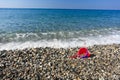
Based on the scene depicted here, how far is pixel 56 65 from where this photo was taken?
8.04 metres

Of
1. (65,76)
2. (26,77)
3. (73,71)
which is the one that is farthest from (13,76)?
(73,71)

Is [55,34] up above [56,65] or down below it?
below

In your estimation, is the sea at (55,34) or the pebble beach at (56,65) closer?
the pebble beach at (56,65)

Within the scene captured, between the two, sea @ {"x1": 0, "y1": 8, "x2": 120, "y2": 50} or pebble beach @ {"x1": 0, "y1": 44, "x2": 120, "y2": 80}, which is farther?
sea @ {"x1": 0, "y1": 8, "x2": 120, "y2": 50}

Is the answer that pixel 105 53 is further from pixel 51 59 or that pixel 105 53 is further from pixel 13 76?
pixel 13 76

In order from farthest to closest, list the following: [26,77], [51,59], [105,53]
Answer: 1. [105,53]
2. [51,59]
3. [26,77]

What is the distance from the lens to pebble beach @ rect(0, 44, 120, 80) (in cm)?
695

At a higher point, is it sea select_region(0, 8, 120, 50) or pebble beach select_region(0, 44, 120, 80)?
pebble beach select_region(0, 44, 120, 80)

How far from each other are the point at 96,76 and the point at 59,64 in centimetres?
209

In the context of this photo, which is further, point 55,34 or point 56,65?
point 55,34

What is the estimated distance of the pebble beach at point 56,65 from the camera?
6953 millimetres

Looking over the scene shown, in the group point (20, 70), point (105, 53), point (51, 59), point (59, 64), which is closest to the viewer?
point (20, 70)

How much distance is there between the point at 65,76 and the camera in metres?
6.96

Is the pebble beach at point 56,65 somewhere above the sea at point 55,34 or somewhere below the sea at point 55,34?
above
